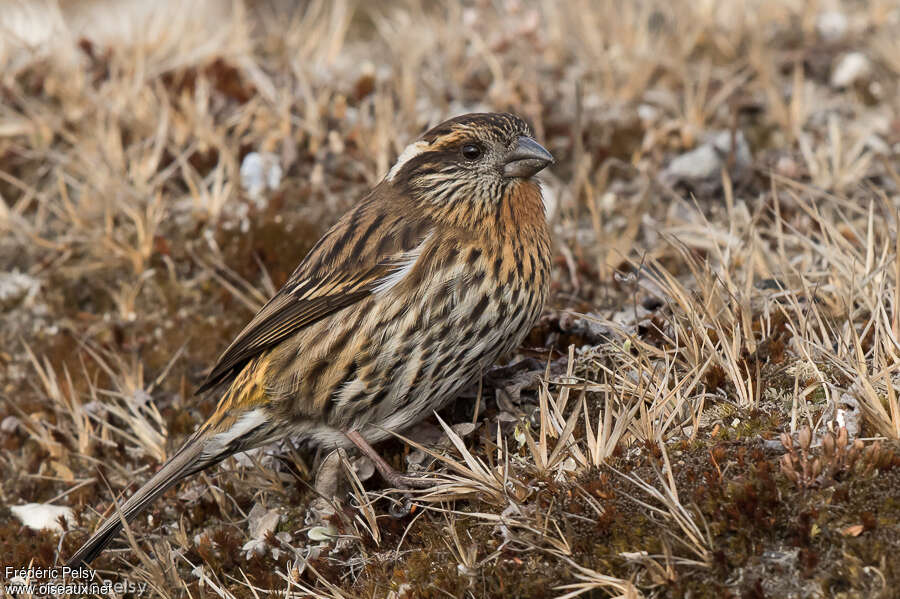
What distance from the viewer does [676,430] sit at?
423 cm

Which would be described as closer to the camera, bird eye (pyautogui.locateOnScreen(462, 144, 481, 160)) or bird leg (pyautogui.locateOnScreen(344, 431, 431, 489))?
bird leg (pyautogui.locateOnScreen(344, 431, 431, 489))

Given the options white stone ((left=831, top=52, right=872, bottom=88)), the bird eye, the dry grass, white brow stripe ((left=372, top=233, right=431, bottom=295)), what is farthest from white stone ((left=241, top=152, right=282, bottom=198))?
white stone ((left=831, top=52, right=872, bottom=88))

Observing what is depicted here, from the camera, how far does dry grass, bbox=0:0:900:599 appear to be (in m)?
3.83

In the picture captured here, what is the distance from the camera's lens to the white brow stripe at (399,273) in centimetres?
494

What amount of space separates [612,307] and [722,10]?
442 cm

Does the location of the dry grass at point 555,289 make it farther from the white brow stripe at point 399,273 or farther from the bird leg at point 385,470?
the white brow stripe at point 399,273

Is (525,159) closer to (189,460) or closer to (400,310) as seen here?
(400,310)

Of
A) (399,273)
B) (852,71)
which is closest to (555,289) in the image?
(399,273)

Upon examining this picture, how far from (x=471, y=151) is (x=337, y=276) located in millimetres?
1013

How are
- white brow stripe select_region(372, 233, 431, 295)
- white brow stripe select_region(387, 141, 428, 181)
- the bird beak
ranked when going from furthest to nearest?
white brow stripe select_region(387, 141, 428, 181)
the bird beak
white brow stripe select_region(372, 233, 431, 295)

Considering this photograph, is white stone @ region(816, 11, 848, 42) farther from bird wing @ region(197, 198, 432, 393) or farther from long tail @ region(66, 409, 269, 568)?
long tail @ region(66, 409, 269, 568)

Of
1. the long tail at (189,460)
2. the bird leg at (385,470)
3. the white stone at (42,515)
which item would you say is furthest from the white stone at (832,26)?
the white stone at (42,515)

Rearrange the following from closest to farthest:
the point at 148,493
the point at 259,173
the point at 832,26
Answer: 1. the point at 148,493
2. the point at 259,173
3. the point at 832,26

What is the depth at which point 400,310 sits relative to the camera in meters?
4.88
